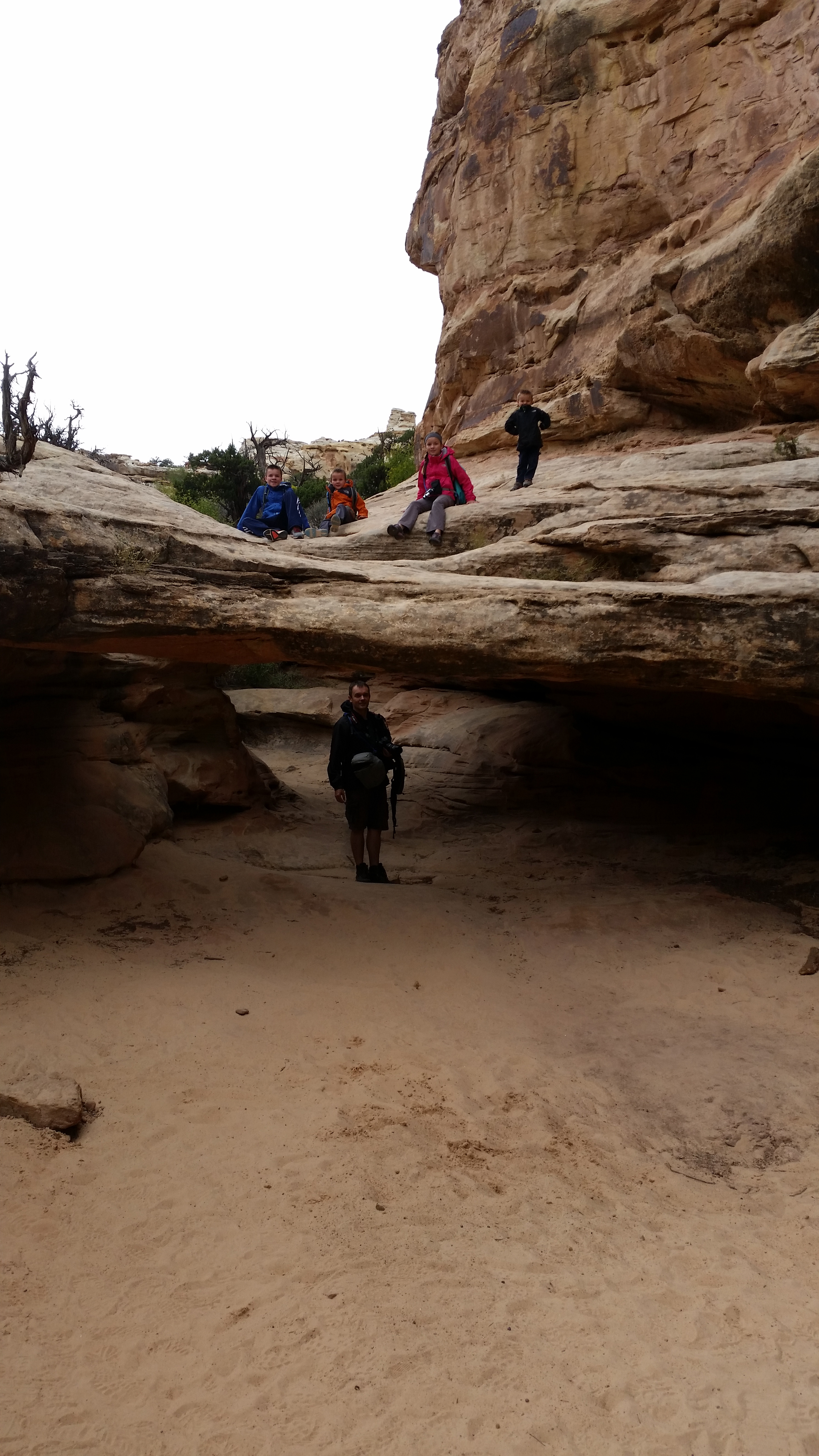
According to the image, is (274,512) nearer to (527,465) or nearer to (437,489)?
(437,489)

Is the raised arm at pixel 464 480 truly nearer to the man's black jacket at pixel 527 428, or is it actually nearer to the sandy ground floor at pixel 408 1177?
the man's black jacket at pixel 527 428

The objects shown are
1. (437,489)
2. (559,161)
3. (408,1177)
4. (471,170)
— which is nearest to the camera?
(408,1177)

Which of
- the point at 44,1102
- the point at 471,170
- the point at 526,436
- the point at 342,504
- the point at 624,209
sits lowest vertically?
the point at 44,1102

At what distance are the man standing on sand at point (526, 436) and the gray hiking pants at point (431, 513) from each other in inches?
42.3

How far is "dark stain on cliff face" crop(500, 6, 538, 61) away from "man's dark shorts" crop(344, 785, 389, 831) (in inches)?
446

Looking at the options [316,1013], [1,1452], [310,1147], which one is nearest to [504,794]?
[316,1013]

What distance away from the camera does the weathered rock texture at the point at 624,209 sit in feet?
32.0

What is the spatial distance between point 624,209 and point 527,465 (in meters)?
5.09

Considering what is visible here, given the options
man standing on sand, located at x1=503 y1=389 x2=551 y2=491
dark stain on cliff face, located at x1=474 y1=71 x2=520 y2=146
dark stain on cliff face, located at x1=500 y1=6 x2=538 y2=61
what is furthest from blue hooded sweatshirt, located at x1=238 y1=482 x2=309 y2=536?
dark stain on cliff face, located at x1=500 y1=6 x2=538 y2=61

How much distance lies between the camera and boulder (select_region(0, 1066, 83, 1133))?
440cm

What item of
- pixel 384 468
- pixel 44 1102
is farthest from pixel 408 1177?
pixel 384 468

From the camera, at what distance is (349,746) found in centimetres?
806

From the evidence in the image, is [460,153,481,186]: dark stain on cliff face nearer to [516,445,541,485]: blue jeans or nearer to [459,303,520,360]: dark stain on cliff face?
[459,303,520,360]: dark stain on cliff face

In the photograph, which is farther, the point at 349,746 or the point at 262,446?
the point at 262,446
